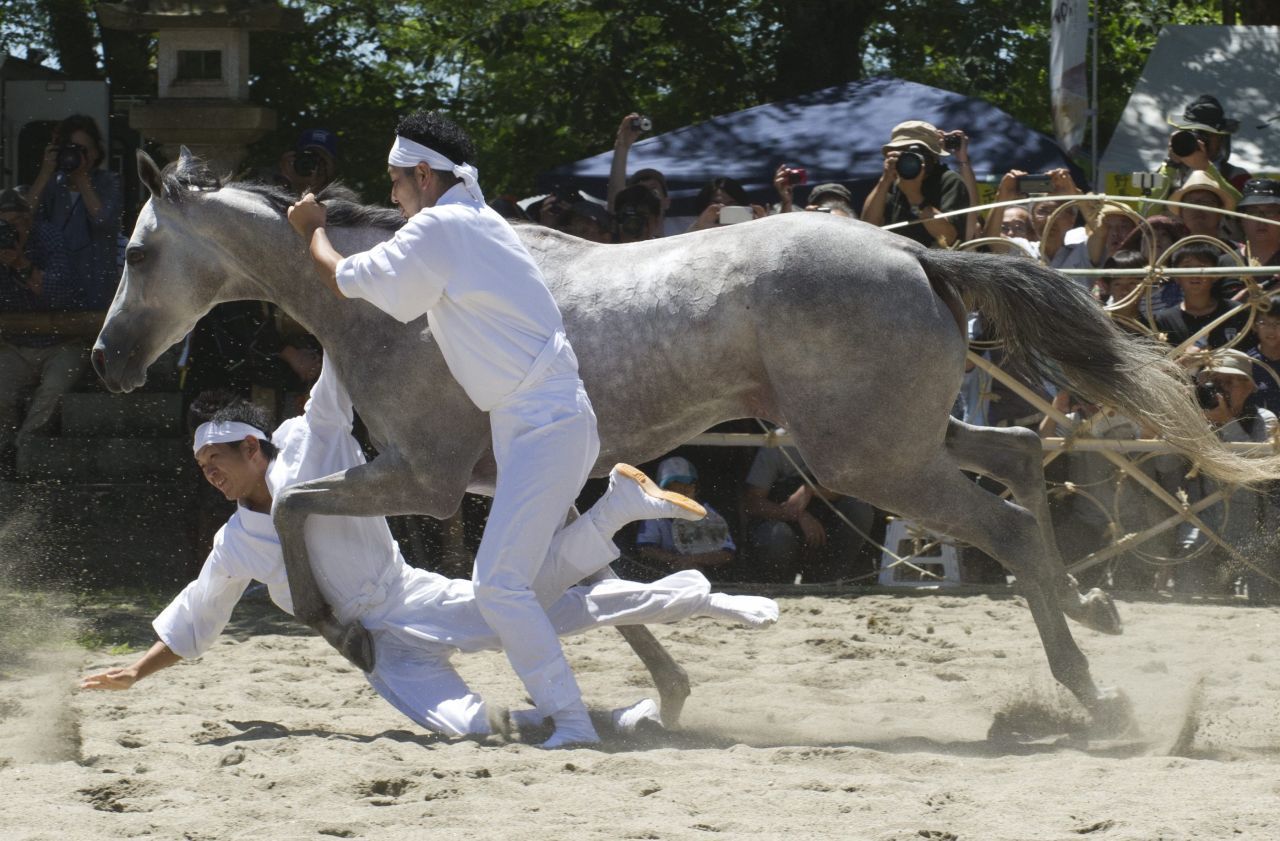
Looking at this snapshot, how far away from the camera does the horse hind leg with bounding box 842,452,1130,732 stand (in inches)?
207

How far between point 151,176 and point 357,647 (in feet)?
5.65

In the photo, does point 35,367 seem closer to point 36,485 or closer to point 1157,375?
point 36,485

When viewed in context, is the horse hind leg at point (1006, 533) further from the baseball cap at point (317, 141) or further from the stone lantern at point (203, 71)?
the stone lantern at point (203, 71)

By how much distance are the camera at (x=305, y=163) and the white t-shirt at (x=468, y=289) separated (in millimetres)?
4370

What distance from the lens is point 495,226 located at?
4.97 metres

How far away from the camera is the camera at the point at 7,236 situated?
373 inches

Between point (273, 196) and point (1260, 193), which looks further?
point (1260, 193)

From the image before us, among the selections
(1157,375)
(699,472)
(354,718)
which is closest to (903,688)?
(1157,375)

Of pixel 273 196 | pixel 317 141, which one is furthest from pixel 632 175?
pixel 273 196

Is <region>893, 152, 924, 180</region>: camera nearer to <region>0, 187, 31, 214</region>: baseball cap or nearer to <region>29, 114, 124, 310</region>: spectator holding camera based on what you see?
<region>29, 114, 124, 310</region>: spectator holding camera

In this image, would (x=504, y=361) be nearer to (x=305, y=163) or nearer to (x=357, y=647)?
(x=357, y=647)

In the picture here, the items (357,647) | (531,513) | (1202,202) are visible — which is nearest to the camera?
(531,513)

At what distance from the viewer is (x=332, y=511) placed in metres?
5.12

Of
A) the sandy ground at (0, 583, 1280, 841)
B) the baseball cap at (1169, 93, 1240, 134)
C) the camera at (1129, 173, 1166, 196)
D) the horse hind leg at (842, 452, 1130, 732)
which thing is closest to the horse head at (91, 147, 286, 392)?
the sandy ground at (0, 583, 1280, 841)
